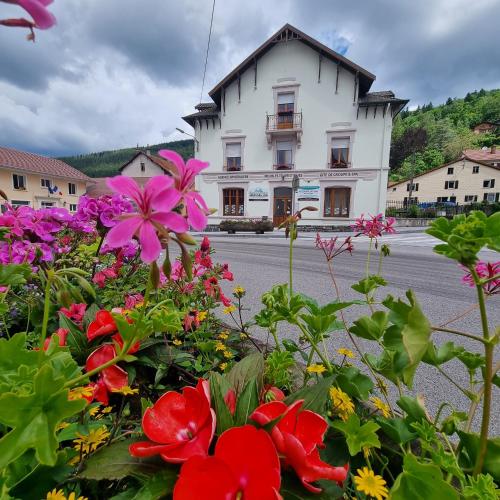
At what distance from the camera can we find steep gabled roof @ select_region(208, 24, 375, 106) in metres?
14.7

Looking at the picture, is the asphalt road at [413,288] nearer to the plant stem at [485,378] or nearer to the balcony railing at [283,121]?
the plant stem at [485,378]

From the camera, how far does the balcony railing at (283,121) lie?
15938 mm

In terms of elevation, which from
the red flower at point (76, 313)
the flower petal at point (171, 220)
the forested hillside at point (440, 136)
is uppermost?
the forested hillside at point (440, 136)

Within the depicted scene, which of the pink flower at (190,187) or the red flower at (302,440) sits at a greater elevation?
the pink flower at (190,187)

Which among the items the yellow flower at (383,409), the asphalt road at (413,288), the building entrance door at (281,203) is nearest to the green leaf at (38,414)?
the yellow flower at (383,409)

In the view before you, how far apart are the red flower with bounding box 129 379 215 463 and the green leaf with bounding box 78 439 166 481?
3cm

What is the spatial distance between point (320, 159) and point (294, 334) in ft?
49.8

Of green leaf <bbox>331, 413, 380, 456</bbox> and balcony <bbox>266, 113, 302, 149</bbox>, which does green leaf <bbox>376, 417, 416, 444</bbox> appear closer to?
green leaf <bbox>331, 413, 380, 456</bbox>

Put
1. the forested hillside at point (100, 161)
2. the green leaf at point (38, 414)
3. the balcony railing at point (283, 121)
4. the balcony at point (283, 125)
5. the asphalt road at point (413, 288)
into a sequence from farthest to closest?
the forested hillside at point (100, 161), the balcony railing at point (283, 121), the balcony at point (283, 125), the asphalt road at point (413, 288), the green leaf at point (38, 414)

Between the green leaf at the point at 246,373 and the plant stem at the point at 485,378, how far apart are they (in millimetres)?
422


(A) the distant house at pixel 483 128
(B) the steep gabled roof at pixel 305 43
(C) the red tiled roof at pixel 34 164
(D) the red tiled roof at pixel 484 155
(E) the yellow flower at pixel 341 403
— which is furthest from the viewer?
(A) the distant house at pixel 483 128

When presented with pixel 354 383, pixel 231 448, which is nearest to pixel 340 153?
pixel 354 383

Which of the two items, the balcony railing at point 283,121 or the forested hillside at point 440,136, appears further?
the forested hillside at point 440,136

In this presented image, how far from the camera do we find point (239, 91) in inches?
642
